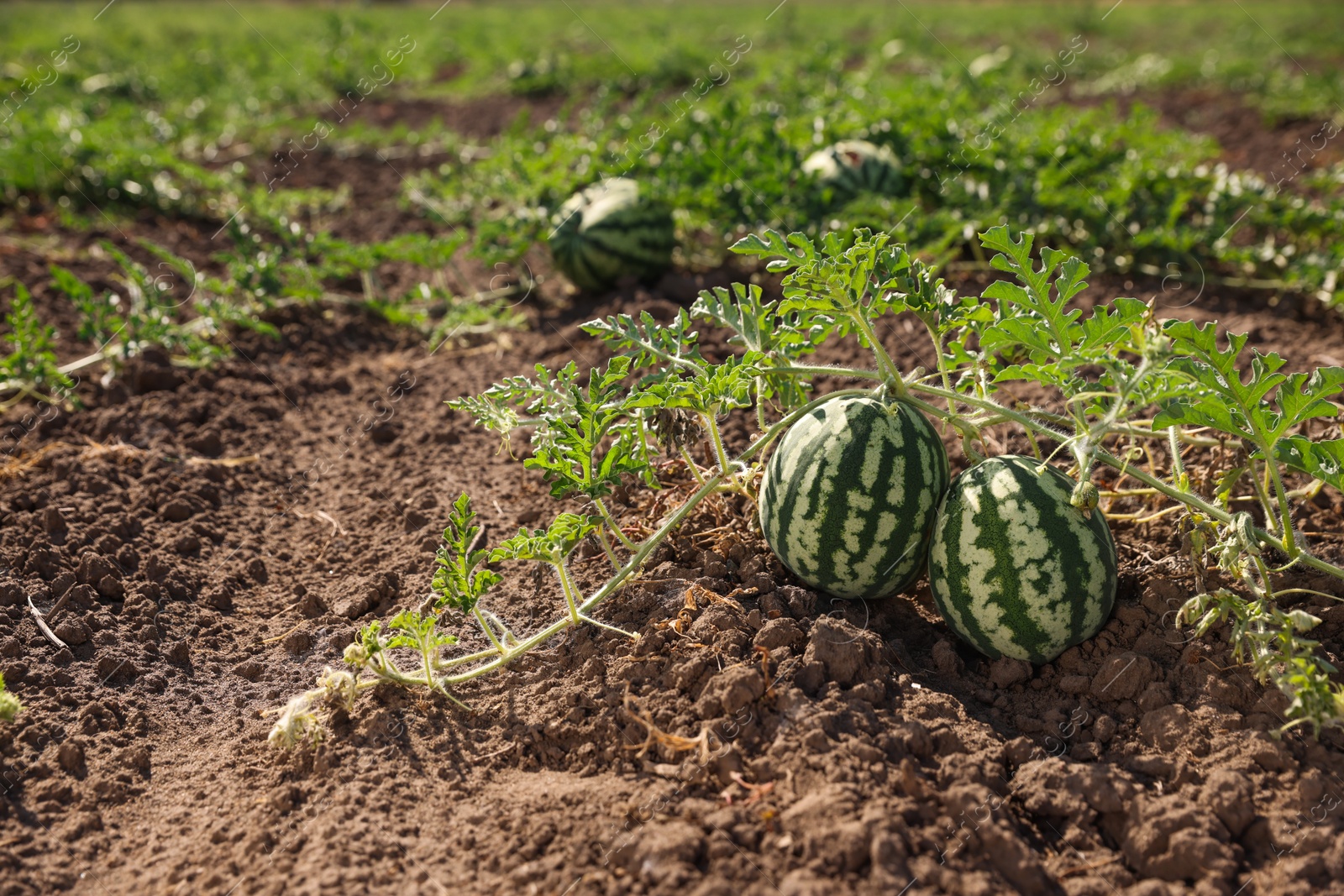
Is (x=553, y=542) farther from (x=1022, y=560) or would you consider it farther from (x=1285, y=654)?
(x=1285, y=654)

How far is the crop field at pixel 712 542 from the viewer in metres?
2.19

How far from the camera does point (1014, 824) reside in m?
2.14

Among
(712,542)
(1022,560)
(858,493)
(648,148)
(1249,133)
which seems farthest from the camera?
(1249,133)

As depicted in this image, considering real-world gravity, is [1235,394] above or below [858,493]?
below

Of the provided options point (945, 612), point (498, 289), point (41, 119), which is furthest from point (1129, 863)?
point (41, 119)

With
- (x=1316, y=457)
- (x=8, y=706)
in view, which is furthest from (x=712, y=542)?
(x=8, y=706)

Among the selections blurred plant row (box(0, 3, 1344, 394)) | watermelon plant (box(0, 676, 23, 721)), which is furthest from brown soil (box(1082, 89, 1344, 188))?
watermelon plant (box(0, 676, 23, 721))

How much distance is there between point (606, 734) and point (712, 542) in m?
0.80

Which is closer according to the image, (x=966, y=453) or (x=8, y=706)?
(x=8, y=706)

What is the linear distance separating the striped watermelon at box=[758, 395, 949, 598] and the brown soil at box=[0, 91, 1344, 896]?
157 millimetres

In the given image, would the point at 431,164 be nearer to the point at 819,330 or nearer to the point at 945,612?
the point at 819,330

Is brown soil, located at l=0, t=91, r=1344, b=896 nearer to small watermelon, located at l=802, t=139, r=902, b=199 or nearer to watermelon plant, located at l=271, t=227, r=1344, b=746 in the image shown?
watermelon plant, located at l=271, t=227, r=1344, b=746

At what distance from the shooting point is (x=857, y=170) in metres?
5.22

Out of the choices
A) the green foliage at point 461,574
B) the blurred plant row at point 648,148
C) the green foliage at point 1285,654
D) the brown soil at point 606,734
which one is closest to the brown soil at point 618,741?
the brown soil at point 606,734
